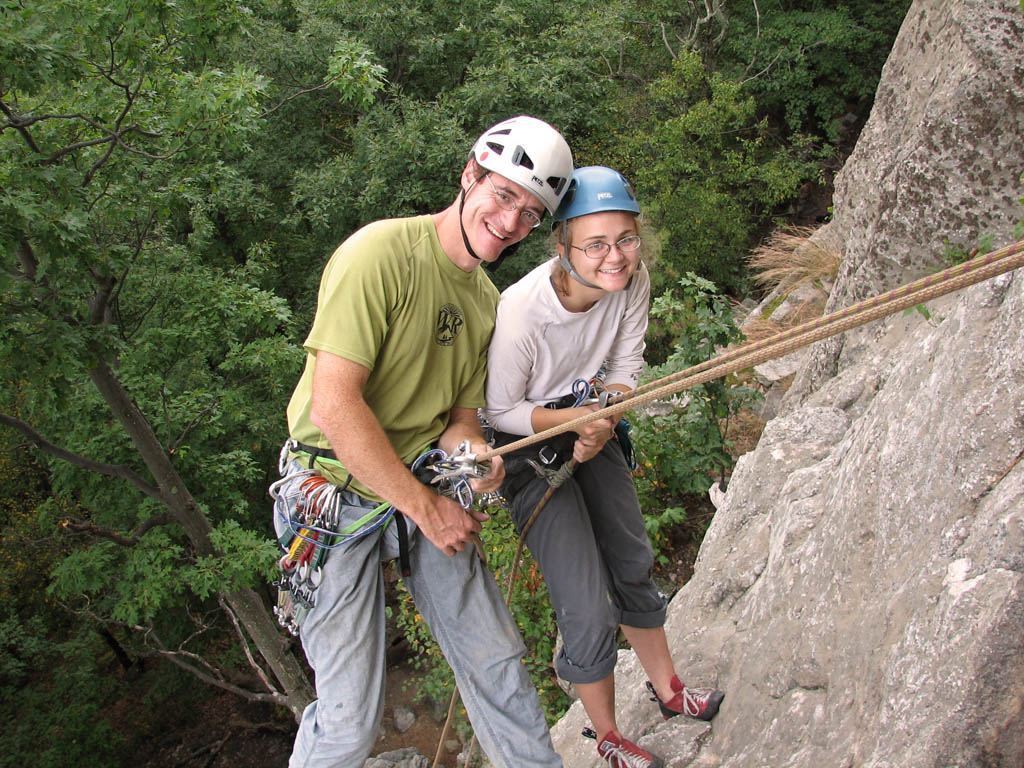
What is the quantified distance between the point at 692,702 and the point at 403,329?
1.84 metres

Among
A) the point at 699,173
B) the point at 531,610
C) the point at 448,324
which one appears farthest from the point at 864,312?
the point at 699,173

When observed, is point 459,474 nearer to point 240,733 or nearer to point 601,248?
point 601,248

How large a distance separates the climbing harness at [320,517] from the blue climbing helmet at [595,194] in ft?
2.73

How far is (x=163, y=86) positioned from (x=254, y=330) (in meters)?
4.21

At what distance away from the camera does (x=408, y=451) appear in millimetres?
2482

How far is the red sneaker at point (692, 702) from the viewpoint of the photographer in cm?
290

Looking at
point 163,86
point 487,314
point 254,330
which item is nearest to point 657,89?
point 254,330

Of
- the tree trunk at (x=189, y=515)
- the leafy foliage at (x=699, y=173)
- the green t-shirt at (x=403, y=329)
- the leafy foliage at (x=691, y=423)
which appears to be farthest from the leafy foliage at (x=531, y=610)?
the leafy foliage at (x=699, y=173)

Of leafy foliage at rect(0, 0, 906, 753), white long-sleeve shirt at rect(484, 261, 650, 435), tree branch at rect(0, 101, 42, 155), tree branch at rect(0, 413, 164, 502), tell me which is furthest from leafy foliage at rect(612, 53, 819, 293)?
white long-sleeve shirt at rect(484, 261, 650, 435)

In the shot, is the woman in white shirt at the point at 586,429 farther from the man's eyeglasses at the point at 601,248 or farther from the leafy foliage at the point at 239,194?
the leafy foliage at the point at 239,194

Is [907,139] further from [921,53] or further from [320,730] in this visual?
[320,730]

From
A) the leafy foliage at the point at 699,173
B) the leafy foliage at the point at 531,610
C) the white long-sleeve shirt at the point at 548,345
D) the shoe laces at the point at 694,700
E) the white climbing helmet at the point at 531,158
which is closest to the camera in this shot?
the white climbing helmet at the point at 531,158

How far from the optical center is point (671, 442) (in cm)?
699

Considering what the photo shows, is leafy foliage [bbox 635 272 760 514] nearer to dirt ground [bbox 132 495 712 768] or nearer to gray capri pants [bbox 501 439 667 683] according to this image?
gray capri pants [bbox 501 439 667 683]
